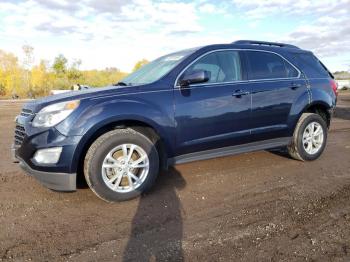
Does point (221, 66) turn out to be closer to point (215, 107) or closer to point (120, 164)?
point (215, 107)

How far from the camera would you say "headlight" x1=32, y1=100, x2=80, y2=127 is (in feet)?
13.0

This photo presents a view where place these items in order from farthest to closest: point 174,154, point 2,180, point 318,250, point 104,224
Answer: point 2,180, point 174,154, point 104,224, point 318,250

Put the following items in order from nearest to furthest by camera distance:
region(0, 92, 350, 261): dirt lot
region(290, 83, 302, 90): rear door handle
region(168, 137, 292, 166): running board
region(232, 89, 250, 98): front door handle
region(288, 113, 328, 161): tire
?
1. region(0, 92, 350, 261): dirt lot
2. region(168, 137, 292, 166): running board
3. region(232, 89, 250, 98): front door handle
4. region(290, 83, 302, 90): rear door handle
5. region(288, 113, 328, 161): tire

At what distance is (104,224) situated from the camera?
363cm

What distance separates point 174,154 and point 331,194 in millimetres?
1994

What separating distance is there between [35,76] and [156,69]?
5983cm

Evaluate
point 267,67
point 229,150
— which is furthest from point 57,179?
point 267,67

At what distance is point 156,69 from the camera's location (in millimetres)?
5219

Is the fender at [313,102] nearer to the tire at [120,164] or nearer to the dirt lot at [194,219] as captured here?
the dirt lot at [194,219]

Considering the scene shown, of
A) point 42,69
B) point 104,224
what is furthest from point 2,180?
point 42,69

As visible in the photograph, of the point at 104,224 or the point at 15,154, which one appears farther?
the point at 15,154

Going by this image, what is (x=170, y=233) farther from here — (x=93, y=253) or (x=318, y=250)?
(x=318, y=250)

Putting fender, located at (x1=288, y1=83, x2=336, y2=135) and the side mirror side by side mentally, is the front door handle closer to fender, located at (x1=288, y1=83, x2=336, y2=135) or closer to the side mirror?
the side mirror

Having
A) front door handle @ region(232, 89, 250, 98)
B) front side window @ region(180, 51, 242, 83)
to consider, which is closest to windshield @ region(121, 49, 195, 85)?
front side window @ region(180, 51, 242, 83)
